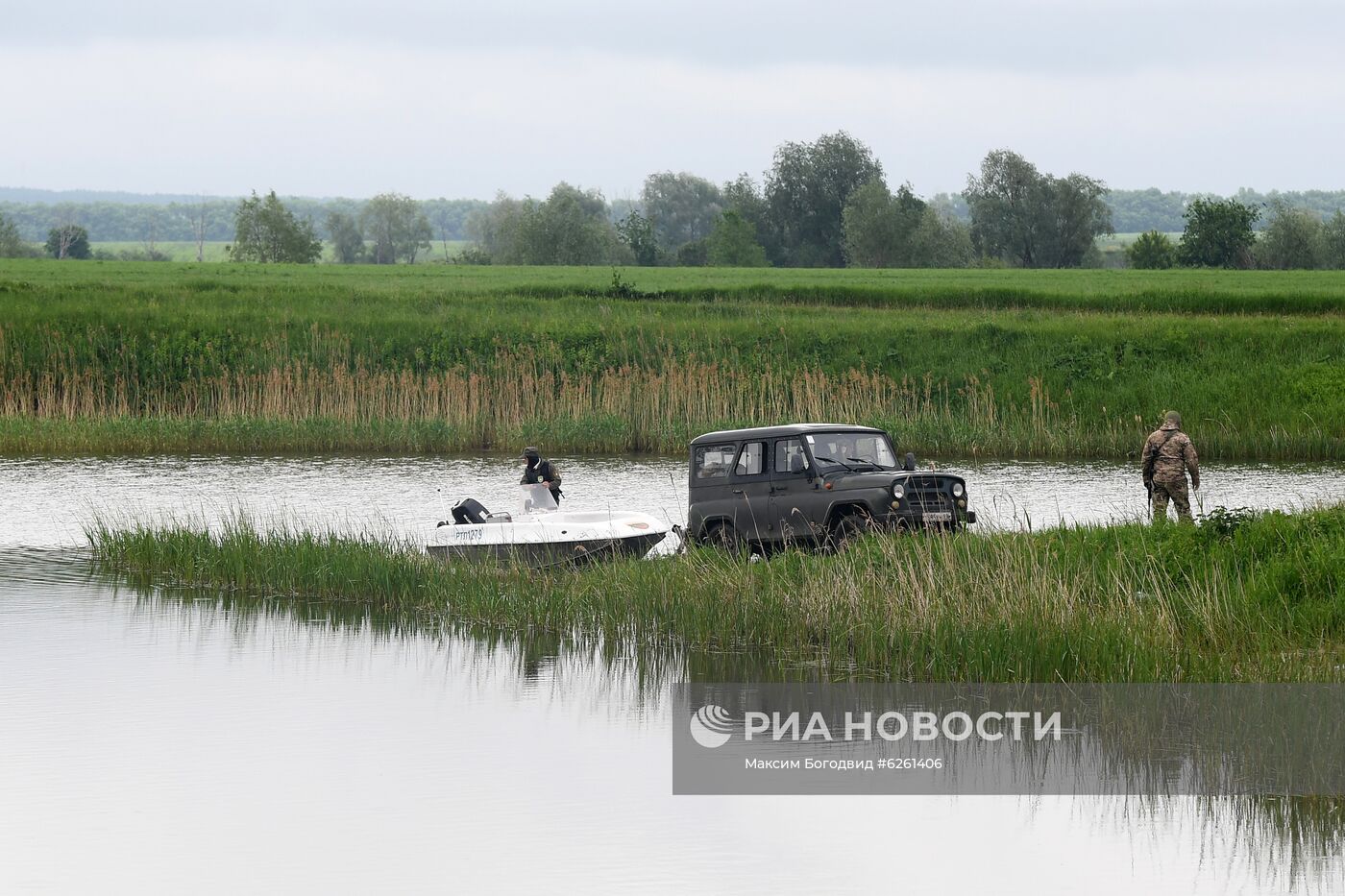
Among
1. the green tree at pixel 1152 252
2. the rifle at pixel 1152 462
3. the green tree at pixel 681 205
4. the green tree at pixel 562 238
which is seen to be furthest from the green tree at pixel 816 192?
the rifle at pixel 1152 462

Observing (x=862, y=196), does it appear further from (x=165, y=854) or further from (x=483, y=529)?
(x=165, y=854)

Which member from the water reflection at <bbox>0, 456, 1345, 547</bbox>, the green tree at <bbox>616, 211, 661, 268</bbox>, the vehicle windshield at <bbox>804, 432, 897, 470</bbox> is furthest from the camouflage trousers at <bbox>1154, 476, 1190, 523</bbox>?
the green tree at <bbox>616, 211, 661, 268</bbox>

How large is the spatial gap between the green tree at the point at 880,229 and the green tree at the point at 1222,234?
1987 centimetres

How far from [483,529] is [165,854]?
31.9ft

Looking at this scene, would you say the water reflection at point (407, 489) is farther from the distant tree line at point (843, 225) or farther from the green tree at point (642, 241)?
the green tree at point (642, 241)

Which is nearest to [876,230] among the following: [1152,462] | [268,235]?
[268,235]

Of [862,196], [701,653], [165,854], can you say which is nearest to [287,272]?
[862,196]

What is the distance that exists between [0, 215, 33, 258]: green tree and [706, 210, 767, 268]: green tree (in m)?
60.2

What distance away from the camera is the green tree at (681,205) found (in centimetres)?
18450

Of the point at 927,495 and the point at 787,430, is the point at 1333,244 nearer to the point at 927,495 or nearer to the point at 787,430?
the point at 787,430

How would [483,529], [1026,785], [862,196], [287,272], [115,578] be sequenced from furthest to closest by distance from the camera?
1. [862,196]
2. [287,272]
3. [115,578]
4. [483,529]
5. [1026,785]

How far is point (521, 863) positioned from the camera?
10000mm

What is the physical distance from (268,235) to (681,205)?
6726 centimetres

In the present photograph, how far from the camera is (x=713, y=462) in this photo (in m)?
21.3
